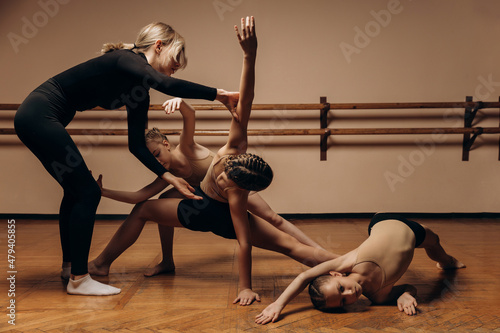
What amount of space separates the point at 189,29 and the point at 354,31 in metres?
1.43

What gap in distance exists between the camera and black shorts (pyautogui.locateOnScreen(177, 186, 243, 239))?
1791 mm

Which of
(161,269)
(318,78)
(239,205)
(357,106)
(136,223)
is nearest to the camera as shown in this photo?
(239,205)

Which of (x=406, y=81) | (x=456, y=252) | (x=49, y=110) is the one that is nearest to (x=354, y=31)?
(x=406, y=81)

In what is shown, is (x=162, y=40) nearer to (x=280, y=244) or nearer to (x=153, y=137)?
(x=153, y=137)

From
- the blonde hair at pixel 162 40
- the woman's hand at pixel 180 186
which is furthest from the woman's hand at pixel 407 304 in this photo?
the blonde hair at pixel 162 40

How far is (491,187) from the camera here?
11.9 feet

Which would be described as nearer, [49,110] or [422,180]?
[49,110]

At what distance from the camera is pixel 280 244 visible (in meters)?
1.85

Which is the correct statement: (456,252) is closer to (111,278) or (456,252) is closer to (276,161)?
(276,161)

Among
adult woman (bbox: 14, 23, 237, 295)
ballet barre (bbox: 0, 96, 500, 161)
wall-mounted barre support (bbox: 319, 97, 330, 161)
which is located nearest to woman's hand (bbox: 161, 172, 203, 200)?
adult woman (bbox: 14, 23, 237, 295)

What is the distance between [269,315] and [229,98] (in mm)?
858

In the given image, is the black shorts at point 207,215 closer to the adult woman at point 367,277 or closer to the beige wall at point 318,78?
the adult woman at point 367,277

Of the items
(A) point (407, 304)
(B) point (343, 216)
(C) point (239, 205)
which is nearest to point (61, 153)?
(C) point (239, 205)

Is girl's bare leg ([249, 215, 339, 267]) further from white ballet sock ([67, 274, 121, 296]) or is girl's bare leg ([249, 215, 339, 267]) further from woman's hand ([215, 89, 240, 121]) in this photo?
white ballet sock ([67, 274, 121, 296])
